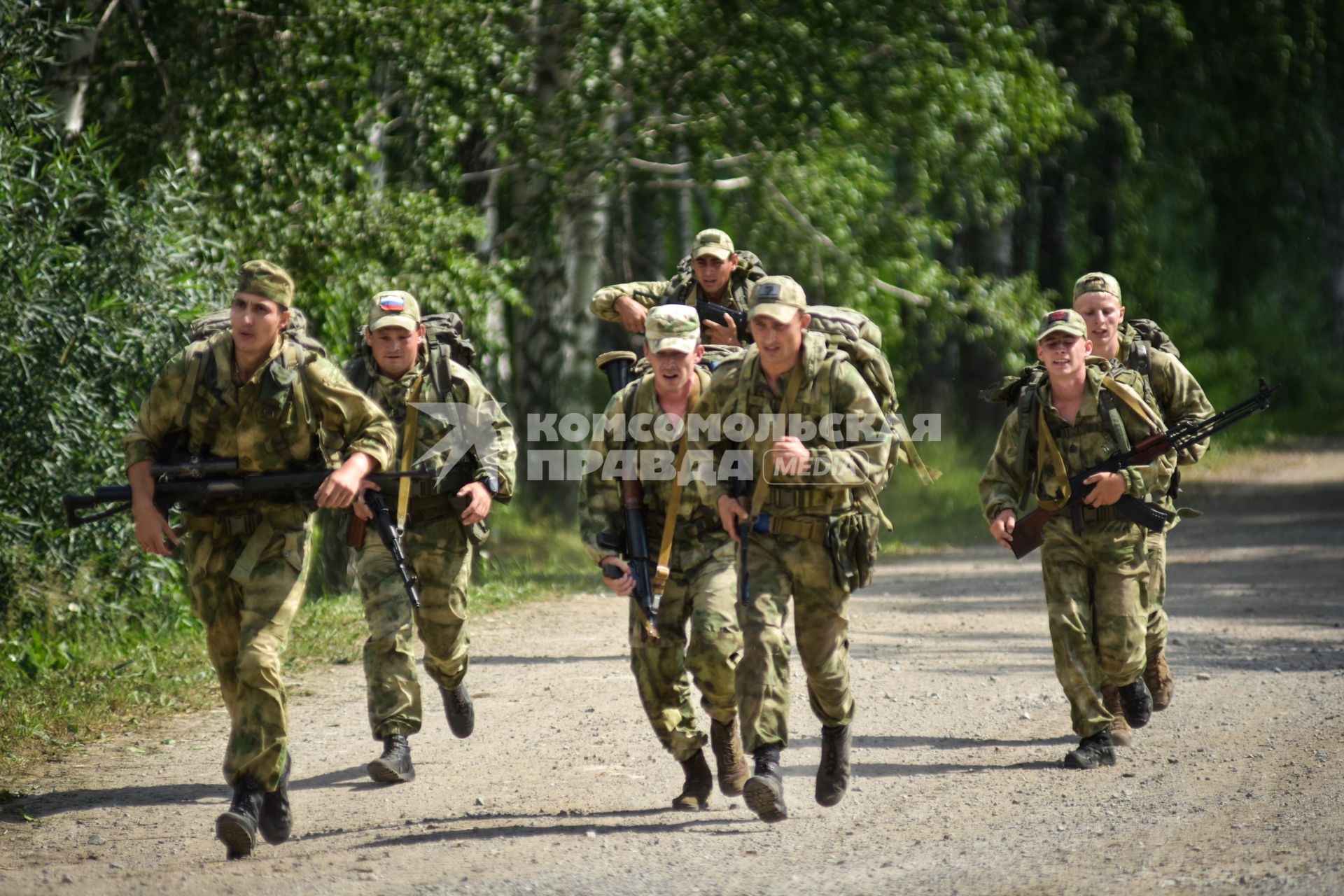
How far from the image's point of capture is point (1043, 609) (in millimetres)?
10938

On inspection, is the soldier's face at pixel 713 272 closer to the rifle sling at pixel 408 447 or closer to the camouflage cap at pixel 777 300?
A: the rifle sling at pixel 408 447

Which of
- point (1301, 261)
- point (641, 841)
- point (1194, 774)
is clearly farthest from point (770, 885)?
point (1301, 261)

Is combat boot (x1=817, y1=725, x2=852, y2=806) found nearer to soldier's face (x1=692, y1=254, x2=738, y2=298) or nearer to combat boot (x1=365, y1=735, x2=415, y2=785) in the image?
combat boot (x1=365, y1=735, x2=415, y2=785)

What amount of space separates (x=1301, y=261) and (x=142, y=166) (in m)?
23.8

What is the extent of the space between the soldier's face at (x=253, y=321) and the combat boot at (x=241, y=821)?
1.54m

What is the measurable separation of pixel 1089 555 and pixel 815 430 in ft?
6.20

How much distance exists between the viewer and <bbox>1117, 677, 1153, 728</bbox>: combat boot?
6.99 metres

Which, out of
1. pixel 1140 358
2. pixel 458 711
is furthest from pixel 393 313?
pixel 1140 358

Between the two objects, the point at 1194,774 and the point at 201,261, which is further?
the point at 201,261

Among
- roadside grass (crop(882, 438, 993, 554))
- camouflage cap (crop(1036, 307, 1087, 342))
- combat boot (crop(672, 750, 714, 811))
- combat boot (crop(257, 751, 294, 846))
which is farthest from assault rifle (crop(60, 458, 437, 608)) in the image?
roadside grass (crop(882, 438, 993, 554))

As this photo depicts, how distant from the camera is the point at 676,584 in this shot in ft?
19.3

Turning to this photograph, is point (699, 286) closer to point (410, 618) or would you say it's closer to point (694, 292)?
point (694, 292)

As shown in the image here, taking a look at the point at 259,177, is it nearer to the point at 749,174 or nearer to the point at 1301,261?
the point at 749,174

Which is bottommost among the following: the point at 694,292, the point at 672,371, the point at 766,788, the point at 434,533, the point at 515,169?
the point at 766,788
